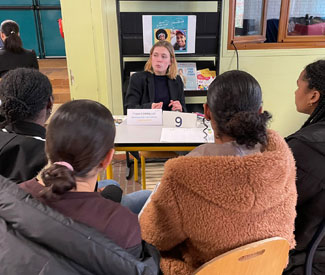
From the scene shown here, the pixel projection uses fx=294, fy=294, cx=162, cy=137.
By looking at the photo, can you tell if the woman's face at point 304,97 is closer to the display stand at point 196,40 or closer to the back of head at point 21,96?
the back of head at point 21,96

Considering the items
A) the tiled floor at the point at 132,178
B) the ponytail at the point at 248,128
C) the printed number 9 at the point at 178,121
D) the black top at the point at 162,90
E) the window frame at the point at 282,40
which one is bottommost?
the tiled floor at the point at 132,178

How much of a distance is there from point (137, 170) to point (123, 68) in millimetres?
1021

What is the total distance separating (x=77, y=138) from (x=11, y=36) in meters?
3.07

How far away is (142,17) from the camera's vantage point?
108 inches

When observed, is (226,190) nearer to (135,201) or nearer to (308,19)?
(135,201)

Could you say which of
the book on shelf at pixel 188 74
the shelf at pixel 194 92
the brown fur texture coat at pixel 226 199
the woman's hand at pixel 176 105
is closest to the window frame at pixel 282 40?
the book on shelf at pixel 188 74

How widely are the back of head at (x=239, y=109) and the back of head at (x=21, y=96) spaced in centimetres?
73

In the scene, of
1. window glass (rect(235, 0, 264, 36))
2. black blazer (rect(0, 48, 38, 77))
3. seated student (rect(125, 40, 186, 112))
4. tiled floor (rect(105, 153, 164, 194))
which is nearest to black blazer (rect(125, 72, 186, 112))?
seated student (rect(125, 40, 186, 112))

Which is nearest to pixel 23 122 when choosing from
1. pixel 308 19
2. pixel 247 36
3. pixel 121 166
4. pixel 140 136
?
pixel 140 136

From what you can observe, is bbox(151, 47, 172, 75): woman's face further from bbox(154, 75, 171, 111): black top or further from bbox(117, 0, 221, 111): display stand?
bbox(117, 0, 221, 111): display stand

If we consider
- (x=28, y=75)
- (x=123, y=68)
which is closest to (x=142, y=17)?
(x=123, y=68)

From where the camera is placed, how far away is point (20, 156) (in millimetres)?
1108

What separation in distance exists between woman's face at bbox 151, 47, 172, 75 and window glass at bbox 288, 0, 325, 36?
161 centimetres

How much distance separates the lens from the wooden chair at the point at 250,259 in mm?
776
